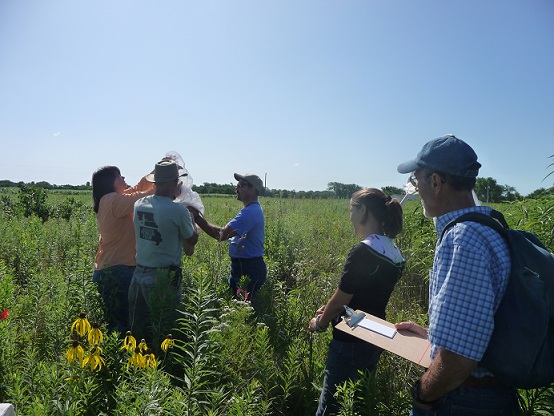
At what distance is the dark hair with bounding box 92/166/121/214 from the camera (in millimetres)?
3750

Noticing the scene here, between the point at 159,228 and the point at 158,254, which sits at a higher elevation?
the point at 159,228

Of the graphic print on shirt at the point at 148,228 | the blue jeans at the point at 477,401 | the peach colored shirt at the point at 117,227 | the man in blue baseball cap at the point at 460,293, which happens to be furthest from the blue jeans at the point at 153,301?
the blue jeans at the point at 477,401

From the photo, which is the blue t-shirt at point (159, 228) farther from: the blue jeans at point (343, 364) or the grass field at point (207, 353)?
the blue jeans at point (343, 364)

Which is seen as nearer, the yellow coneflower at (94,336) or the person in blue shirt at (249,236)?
the yellow coneflower at (94,336)

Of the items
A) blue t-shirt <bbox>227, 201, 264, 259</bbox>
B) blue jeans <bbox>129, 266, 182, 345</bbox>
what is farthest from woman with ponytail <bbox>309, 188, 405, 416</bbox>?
blue t-shirt <bbox>227, 201, 264, 259</bbox>

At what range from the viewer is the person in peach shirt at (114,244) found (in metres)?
3.69

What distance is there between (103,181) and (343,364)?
111 inches

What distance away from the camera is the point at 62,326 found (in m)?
2.93

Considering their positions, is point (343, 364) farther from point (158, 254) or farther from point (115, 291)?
point (115, 291)

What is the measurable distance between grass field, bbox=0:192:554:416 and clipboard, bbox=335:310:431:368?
1.14 feet

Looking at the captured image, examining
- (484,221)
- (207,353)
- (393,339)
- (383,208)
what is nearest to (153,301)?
(207,353)

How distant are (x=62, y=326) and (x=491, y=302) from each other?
115 inches

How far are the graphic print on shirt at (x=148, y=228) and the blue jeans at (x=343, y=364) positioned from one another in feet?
5.92

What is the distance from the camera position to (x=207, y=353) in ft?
9.00
